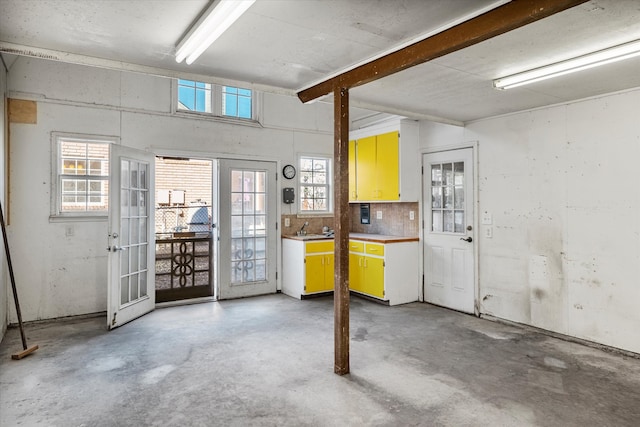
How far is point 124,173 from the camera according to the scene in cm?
438

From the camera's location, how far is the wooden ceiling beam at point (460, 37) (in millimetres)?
1915

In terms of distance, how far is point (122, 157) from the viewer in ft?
14.1

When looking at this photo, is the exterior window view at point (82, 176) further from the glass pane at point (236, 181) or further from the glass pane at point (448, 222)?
the glass pane at point (448, 222)

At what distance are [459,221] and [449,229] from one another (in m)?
0.19

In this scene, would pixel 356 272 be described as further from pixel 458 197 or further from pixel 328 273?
pixel 458 197

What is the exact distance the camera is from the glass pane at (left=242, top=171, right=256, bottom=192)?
5.68m

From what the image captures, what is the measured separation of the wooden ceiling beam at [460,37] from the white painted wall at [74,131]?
2837 millimetres

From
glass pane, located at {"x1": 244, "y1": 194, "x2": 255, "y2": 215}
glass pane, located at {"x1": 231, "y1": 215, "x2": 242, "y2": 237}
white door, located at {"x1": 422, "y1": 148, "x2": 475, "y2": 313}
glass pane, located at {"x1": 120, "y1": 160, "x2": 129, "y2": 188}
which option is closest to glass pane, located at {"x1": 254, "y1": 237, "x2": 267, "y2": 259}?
glass pane, located at {"x1": 231, "y1": 215, "x2": 242, "y2": 237}

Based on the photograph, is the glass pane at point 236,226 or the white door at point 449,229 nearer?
the white door at point 449,229

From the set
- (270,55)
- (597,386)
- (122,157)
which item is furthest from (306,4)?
(597,386)

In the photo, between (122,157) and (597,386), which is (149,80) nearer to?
(122,157)

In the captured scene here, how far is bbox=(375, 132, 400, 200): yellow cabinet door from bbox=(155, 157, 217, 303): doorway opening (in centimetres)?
245

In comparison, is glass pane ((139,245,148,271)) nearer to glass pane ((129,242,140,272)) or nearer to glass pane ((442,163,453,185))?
glass pane ((129,242,140,272))

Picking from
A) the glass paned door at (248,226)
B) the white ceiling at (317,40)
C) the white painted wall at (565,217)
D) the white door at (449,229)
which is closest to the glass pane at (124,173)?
the glass paned door at (248,226)
